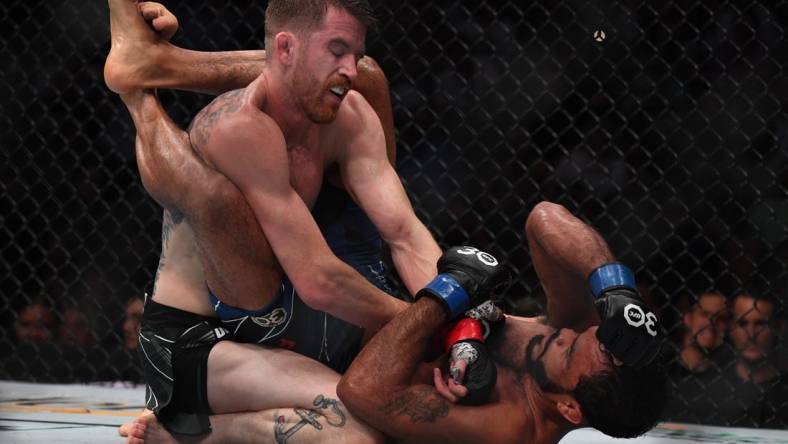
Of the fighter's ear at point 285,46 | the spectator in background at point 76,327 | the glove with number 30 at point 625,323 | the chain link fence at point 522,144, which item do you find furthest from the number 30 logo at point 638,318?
the spectator in background at point 76,327

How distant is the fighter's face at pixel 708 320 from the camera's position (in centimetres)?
304

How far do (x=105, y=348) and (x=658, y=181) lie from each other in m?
1.86

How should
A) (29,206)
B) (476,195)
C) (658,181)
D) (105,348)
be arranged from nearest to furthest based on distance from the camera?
(658,181) < (476,195) < (105,348) < (29,206)

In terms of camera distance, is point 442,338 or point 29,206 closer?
point 442,338

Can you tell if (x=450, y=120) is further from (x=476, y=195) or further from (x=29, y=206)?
(x=29, y=206)

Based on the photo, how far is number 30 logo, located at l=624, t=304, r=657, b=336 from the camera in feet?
5.64

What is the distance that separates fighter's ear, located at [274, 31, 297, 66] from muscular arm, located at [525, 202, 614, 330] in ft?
1.76

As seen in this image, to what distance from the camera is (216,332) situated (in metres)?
1.98

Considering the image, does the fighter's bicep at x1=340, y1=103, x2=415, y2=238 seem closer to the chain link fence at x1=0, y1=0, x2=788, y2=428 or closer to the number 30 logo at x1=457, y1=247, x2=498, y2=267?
the number 30 logo at x1=457, y1=247, x2=498, y2=267

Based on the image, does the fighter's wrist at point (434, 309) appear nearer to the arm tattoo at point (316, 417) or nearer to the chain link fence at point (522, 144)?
the arm tattoo at point (316, 417)

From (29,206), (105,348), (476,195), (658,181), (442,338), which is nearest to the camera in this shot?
(442,338)

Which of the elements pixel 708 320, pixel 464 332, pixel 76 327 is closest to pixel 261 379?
pixel 464 332

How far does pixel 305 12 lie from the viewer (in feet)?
6.10

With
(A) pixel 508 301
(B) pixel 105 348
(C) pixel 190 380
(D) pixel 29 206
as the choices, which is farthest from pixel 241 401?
(D) pixel 29 206
